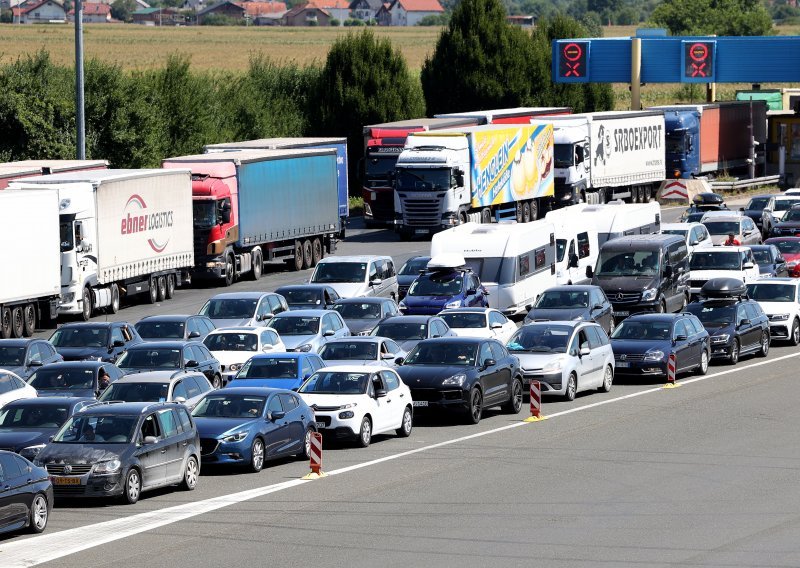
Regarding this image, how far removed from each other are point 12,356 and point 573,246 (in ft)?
62.5

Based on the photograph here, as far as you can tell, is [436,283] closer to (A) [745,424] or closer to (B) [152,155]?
(A) [745,424]

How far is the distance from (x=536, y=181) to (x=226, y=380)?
3457 centimetres

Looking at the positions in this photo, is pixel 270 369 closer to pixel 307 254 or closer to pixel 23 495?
pixel 23 495

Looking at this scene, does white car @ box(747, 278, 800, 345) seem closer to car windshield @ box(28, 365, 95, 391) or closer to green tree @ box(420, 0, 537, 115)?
car windshield @ box(28, 365, 95, 391)

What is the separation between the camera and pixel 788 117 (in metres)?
86.6

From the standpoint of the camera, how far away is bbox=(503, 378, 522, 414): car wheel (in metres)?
29.7

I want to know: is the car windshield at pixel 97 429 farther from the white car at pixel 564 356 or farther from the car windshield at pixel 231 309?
the car windshield at pixel 231 309

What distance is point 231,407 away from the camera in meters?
24.4

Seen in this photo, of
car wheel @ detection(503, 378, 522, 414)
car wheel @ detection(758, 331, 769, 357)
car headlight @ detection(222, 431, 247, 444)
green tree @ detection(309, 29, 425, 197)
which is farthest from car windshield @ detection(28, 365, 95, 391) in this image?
green tree @ detection(309, 29, 425, 197)

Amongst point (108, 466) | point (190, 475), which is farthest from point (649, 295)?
point (108, 466)

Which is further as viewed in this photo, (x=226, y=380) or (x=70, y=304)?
(x=70, y=304)

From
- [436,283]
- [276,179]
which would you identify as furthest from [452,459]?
[276,179]

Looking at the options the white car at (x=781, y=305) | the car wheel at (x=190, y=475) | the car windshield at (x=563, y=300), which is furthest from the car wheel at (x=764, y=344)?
the car wheel at (x=190, y=475)

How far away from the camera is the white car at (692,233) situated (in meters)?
47.2
